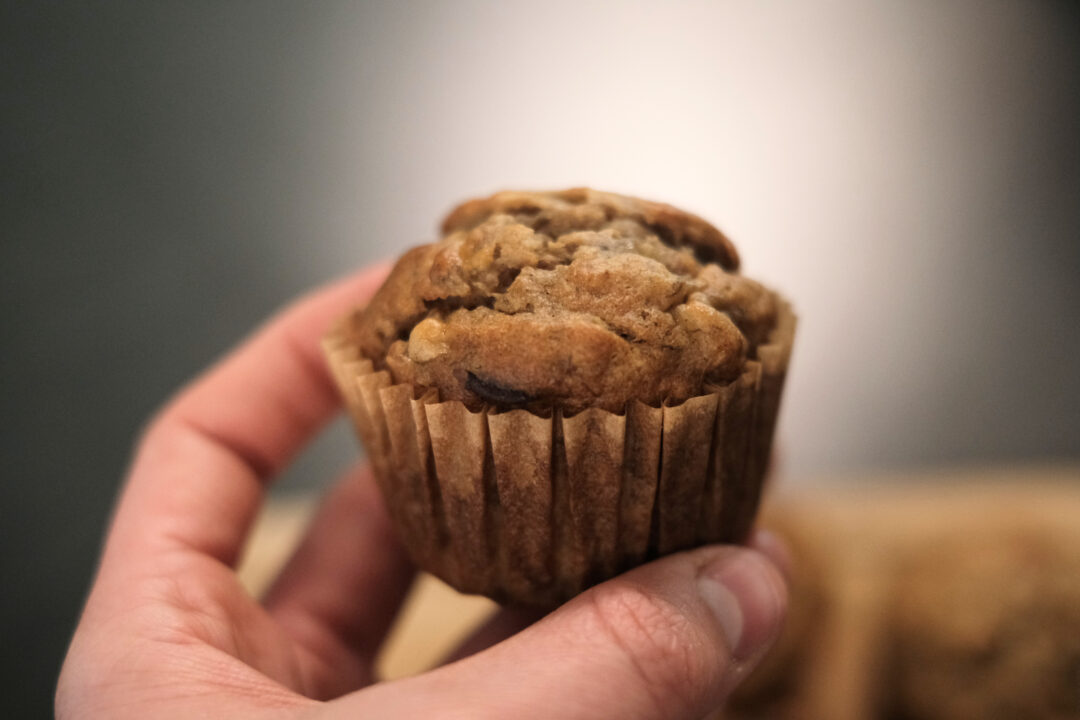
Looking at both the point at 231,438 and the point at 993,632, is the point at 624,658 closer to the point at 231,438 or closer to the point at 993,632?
the point at 231,438

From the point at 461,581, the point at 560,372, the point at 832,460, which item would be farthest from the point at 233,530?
the point at 832,460

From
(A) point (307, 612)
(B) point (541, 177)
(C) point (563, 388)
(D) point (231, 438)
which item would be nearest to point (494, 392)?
(C) point (563, 388)

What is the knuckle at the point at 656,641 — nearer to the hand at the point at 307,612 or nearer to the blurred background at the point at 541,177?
the hand at the point at 307,612

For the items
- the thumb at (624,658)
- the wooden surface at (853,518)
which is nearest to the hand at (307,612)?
the thumb at (624,658)

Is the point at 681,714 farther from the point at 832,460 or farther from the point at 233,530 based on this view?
the point at 832,460

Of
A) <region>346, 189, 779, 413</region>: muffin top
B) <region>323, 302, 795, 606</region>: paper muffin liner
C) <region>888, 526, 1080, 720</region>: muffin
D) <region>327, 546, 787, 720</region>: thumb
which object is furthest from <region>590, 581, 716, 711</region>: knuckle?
<region>888, 526, 1080, 720</region>: muffin

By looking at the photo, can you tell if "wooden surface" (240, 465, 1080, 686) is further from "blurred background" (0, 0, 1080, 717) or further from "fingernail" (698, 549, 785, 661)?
"fingernail" (698, 549, 785, 661)
